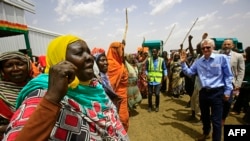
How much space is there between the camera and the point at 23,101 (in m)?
1.11

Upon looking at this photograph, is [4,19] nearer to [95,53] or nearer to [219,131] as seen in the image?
[95,53]

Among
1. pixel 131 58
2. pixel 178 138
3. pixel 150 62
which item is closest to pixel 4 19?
pixel 131 58

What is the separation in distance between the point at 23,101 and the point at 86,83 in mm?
475

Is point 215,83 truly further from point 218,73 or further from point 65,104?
point 65,104

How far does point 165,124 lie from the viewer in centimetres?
542

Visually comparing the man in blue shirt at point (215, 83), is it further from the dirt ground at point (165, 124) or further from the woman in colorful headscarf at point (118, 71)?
the woman in colorful headscarf at point (118, 71)

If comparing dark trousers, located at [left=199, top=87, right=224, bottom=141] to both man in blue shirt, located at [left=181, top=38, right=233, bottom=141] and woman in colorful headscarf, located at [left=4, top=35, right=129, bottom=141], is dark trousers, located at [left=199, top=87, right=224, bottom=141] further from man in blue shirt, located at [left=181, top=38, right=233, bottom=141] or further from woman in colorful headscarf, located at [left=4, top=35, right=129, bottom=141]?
woman in colorful headscarf, located at [left=4, top=35, right=129, bottom=141]

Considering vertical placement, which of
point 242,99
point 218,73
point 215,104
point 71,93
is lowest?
point 242,99

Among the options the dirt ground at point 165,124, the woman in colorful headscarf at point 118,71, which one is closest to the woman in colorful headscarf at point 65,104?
the woman in colorful headscarf at point 118,71

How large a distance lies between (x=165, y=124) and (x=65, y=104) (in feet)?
15.2

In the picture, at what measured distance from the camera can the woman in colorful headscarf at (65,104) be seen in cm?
87

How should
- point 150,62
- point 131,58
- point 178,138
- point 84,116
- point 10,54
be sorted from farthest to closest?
1. point 131,58
2. point 150,62
3. point 178,138
4. point 10,54
5. point 84,116

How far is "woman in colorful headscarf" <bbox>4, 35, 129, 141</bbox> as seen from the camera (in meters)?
0.87

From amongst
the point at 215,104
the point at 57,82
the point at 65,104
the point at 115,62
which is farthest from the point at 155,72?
the point at 57,82
